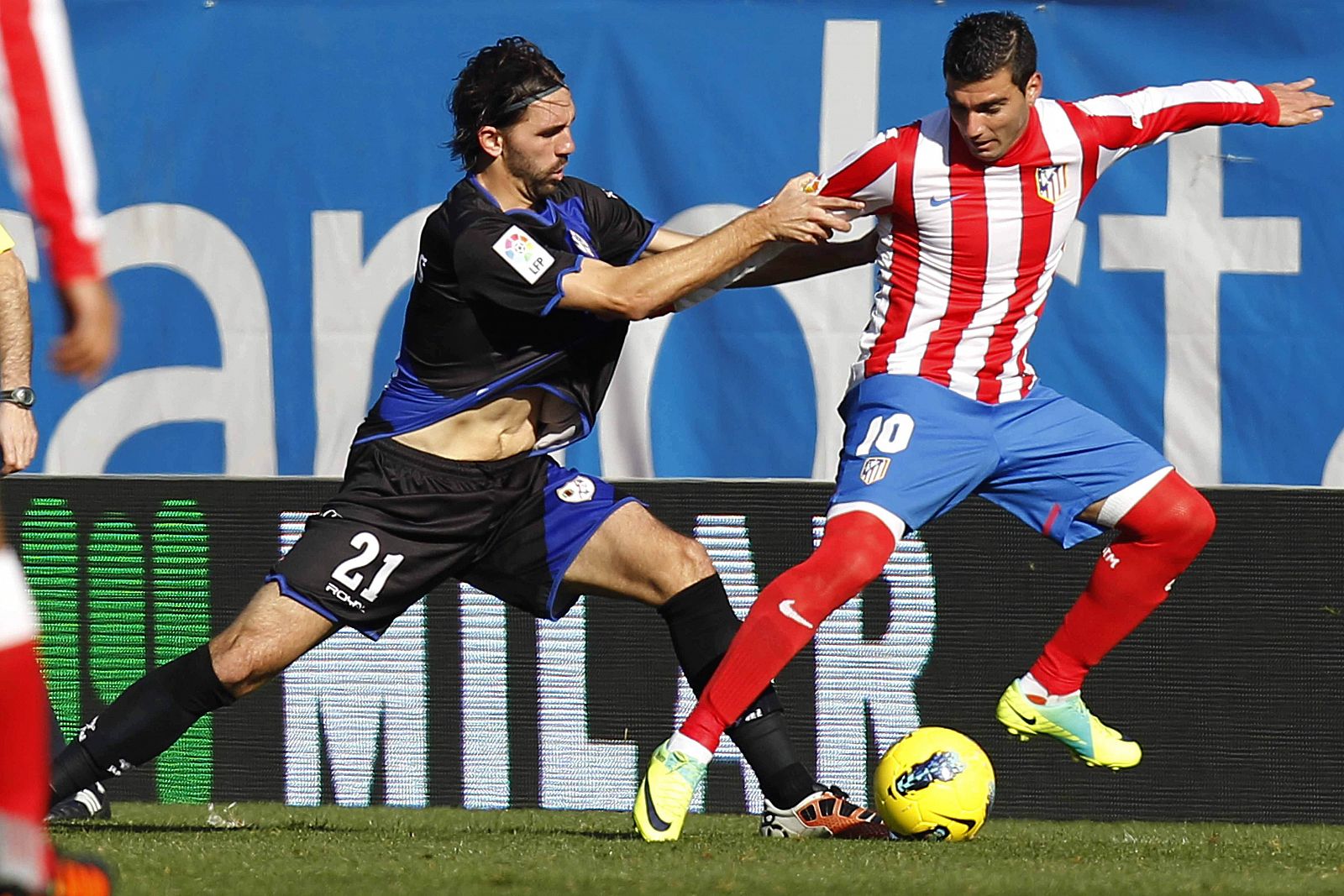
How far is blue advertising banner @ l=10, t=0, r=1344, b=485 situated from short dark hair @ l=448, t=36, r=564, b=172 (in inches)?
73.7

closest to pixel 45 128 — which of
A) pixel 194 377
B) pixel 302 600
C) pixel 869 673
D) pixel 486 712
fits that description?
pixel 302 600

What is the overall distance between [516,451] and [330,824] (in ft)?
4.35

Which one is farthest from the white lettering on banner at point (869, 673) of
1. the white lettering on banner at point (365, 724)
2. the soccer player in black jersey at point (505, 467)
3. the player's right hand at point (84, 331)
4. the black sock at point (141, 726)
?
the player's right hand at point (84, 331)

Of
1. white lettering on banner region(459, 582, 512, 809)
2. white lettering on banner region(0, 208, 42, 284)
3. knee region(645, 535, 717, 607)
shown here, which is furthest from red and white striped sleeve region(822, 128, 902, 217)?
white lettering on banner region(0, 208, 42, 284)

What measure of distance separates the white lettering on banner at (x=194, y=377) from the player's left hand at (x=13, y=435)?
1.81 m

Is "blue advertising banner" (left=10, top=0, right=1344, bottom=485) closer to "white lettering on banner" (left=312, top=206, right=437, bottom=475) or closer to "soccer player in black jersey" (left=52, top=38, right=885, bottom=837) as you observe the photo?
"white lettering on banner" (left=312, top=206, right=437, bottom=475)

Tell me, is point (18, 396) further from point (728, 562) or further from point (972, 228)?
point (972, 228)

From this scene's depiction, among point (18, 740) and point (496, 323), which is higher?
point (496, 323)

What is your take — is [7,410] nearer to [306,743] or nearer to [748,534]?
[306,743]

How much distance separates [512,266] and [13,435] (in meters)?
1.49

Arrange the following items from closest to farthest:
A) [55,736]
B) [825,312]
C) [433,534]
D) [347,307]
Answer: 1. [433,534]
2. [55,736]
3. [825,312]
4. [347,307]

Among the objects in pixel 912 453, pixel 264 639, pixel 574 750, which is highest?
pixel 912 453

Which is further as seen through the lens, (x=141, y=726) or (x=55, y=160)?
(x=141, y=726)

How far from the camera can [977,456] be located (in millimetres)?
4875
